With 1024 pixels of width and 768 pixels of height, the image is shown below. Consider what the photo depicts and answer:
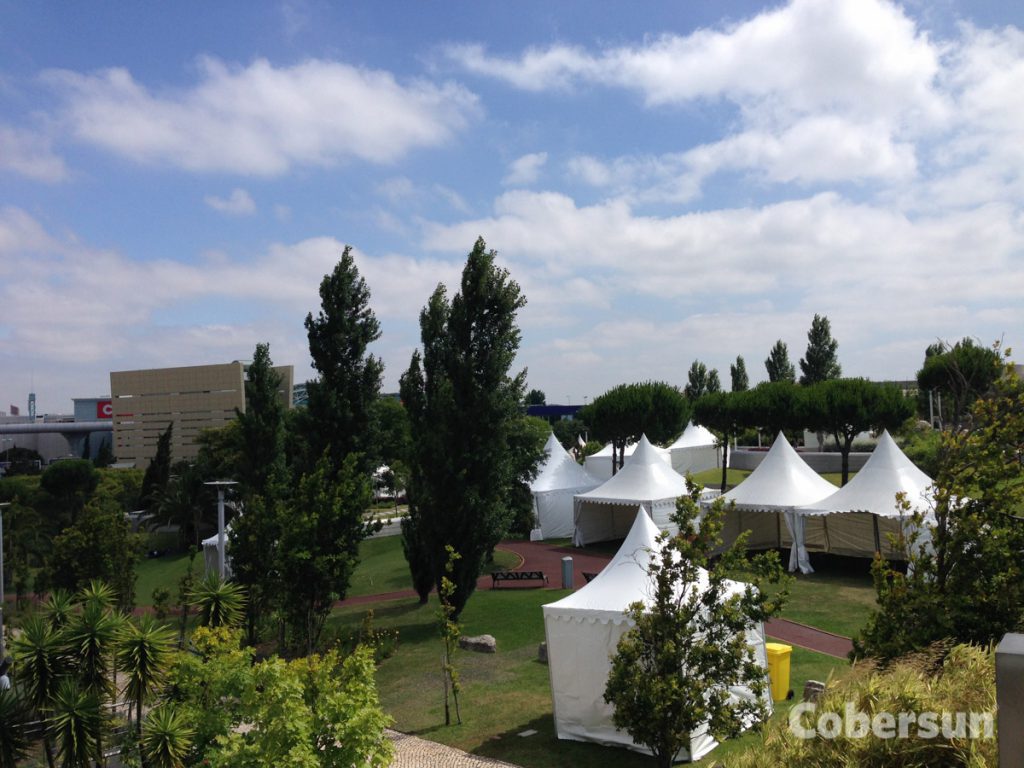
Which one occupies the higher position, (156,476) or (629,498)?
(629,498)

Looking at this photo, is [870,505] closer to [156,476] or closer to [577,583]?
[577,583]

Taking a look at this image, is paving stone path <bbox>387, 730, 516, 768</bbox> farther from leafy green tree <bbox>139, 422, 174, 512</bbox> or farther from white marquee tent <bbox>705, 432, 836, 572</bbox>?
leafy green tree <bbox>139, 422, 174, 512</bbox>

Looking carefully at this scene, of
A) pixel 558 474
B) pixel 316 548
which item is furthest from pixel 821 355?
pixel 316 548

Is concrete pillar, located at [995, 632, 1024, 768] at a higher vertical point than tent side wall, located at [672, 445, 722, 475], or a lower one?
higher

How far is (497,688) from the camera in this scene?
14.5 metres

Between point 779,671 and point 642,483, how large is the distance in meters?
14.7

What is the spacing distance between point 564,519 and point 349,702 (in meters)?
26.8

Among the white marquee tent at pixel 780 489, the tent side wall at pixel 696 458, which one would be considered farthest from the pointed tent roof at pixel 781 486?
the tent side wall at pixel 696 458

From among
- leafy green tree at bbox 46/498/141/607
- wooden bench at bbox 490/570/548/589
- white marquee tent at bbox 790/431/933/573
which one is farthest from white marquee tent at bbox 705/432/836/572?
leafy green tree at bbox 46/498/141/607

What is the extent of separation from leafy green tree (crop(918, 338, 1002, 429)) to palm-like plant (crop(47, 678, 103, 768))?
10.6 m

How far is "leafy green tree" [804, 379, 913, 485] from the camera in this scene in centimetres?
3738

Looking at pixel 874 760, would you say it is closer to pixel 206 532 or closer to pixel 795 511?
pixel 795 511

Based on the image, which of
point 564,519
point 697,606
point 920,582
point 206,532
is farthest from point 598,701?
point 206,532

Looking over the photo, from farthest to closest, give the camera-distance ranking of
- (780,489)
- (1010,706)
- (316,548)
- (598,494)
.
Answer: (598,494) → (780,489) → (316,548) → (1010,706)
